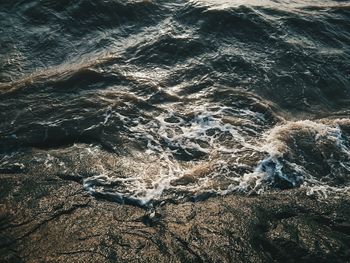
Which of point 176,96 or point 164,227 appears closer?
point 164,227

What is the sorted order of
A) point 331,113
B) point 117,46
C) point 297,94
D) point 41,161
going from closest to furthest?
point 41,161, point 331,113, point 297,94, point 117,46

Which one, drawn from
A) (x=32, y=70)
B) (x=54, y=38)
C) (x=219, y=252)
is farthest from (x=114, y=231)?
(x=54, y=38)

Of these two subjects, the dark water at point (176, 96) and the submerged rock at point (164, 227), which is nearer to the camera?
the submerged rock at point (164, 227)

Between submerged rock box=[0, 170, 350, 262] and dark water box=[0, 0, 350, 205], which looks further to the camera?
dark water box=[0, 0, 350, 205]

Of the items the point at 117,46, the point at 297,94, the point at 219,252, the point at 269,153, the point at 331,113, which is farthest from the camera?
the point at 117,46

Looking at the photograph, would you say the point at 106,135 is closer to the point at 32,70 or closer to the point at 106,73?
the point at 106,73

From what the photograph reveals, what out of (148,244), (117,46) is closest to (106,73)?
(117,46)

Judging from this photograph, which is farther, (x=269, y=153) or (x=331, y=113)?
(x=331, y=113)
